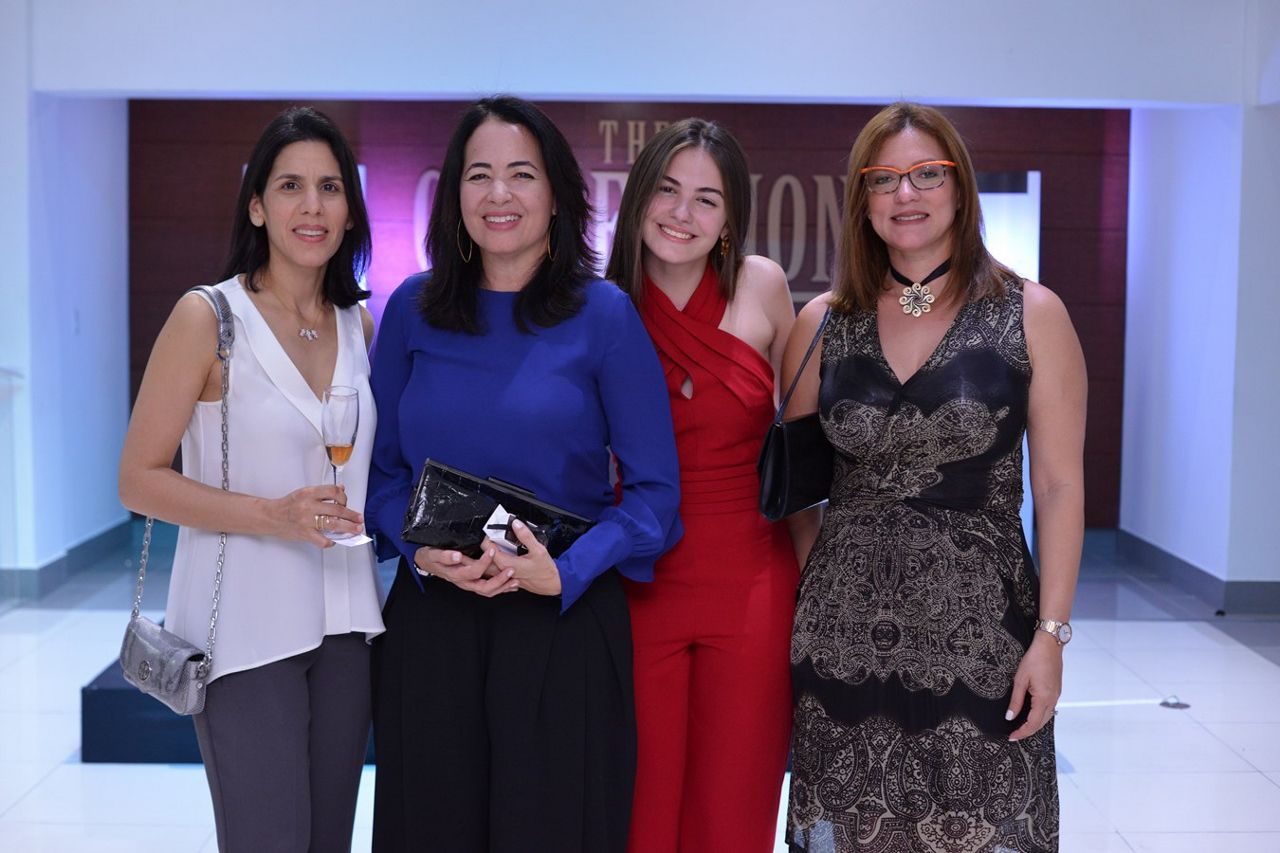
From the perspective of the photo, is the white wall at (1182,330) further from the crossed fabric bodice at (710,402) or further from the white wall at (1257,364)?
the crossed fabric bodice at (710,402)

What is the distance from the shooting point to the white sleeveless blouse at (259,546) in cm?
227

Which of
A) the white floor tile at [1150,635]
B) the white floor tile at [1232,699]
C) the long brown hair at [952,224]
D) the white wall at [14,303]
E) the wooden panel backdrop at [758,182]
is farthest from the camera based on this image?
the wooden panel backdrop at [758,182]

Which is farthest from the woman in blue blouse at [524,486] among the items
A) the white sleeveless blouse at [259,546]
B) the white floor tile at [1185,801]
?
the white floor tile at [1185,801]

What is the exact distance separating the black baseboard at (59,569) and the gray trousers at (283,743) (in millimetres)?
4944

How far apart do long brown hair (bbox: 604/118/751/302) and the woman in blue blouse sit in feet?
0.84

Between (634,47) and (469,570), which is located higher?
(634,47)

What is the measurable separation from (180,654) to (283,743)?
0.79ft

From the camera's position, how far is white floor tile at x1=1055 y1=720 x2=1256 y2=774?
457cm

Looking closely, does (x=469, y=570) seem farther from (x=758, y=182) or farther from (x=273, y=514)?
(x=758, y=182)

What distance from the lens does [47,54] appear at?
6.25 m

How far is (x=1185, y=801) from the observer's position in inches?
168

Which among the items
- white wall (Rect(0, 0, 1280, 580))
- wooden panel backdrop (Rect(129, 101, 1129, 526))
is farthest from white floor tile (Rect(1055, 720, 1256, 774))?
wooden panel backdrop (Rect(129, 101, 1129, 526))

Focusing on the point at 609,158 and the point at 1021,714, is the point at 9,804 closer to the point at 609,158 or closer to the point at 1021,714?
the point at 1021,714

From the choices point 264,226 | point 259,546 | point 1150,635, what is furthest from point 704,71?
point 259,546
